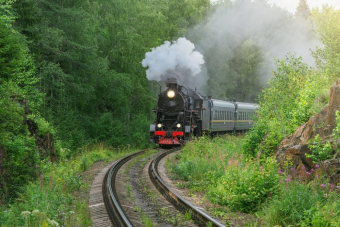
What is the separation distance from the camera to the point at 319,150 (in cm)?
927

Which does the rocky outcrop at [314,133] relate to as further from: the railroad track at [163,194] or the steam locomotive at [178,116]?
the steam locomotive at [178,116]

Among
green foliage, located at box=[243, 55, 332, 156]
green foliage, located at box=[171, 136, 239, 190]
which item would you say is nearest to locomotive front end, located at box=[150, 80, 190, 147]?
green foliage, located at box=[171, 136, 239, 190]

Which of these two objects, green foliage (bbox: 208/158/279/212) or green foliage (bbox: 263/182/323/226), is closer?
green foliage (bbox: 263/182/323/226)

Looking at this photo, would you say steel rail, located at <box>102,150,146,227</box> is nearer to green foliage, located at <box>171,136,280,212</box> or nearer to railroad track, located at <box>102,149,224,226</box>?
railroad track, located at <box>102,149,224,226</box>

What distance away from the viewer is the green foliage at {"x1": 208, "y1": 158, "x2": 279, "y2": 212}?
9312 millimetres

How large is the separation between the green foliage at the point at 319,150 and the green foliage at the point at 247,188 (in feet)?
3.28

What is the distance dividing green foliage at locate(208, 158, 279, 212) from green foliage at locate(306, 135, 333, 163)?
1.00m

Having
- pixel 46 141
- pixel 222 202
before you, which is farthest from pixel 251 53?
pixel 222 202

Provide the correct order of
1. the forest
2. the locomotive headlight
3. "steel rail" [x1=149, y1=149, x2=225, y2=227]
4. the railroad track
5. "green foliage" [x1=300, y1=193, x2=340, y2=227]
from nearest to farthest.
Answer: "green foliage" [x1=300, y1=193, x2=340, y2=227] < "steel rail" [x1=149, y1=149, x2=225, y2=227] < the railroad track < the forest < the locomotive headlight

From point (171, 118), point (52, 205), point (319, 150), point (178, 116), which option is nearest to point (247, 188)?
point (319, 150)

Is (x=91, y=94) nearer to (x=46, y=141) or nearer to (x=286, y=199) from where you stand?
(x=46, y=141)

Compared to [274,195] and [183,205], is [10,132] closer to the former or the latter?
[183,205]

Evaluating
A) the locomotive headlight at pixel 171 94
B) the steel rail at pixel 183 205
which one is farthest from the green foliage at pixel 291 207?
the locomotive headlight at pixel 171 94

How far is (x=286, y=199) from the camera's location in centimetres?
819
